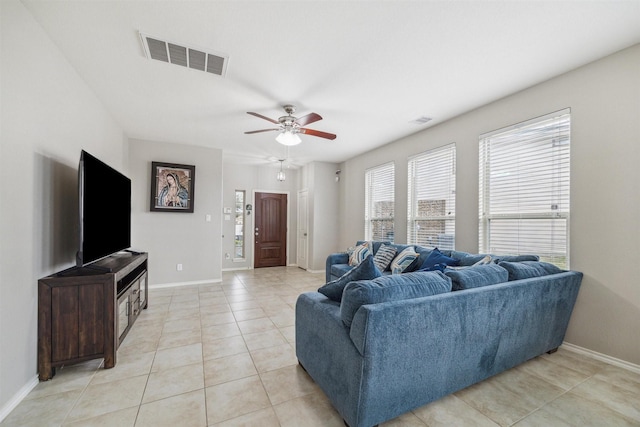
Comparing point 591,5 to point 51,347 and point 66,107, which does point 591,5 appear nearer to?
point 66,107

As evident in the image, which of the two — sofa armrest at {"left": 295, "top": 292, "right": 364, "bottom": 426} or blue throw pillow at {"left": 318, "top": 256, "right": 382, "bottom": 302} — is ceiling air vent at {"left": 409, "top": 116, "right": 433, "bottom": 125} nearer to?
blue throw pillow at {"left": 318, "top": 256, "right": 382, "bottom": 302}

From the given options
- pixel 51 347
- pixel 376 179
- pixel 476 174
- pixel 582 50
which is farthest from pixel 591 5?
pixel 51 347

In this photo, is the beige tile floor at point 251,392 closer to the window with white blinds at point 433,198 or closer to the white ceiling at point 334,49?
the window with white blinds at point 433,198

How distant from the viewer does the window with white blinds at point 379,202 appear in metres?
5.04

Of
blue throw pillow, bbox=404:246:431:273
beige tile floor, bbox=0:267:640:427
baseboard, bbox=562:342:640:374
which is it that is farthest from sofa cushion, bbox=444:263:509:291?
blue throw pillow, bbox=404:246:431:273

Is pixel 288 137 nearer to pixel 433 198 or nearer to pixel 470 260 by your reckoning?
pixel 433 198

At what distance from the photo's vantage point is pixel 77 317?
2.13m

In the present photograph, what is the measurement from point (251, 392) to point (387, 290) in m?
1.28

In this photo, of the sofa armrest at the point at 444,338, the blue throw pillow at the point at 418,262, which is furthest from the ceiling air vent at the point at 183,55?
the blue throw pillow at the point at 418,262

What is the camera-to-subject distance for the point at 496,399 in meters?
1.86

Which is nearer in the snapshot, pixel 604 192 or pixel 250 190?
pixel 604 192

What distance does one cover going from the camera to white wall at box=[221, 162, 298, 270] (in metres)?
6.69


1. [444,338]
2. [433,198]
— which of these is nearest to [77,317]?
[444,338]

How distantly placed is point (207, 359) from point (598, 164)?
3912 millimetres
